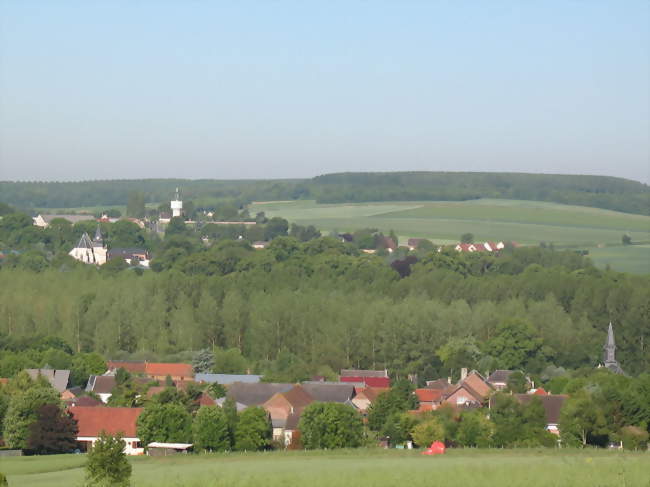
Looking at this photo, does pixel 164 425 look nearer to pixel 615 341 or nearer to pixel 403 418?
pixel 403 418

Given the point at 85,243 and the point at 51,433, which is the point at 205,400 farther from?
the point at 85,243

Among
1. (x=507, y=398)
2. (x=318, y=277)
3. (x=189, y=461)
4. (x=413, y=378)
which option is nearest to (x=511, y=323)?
(x=413, y=378)

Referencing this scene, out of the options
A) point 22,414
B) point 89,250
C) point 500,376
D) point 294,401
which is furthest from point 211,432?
point 89,250

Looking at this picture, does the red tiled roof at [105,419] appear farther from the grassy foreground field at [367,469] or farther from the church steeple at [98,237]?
the church steeple at [98,237]

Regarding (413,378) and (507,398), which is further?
(413,378)

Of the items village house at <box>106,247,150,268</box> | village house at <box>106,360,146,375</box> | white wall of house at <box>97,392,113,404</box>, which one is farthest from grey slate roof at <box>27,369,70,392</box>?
village house at <box>106,247,150,268</box>

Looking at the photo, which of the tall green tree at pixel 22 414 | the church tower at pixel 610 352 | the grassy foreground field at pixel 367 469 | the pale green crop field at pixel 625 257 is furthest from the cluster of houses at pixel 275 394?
the pale green crop field at pixel 625 257
